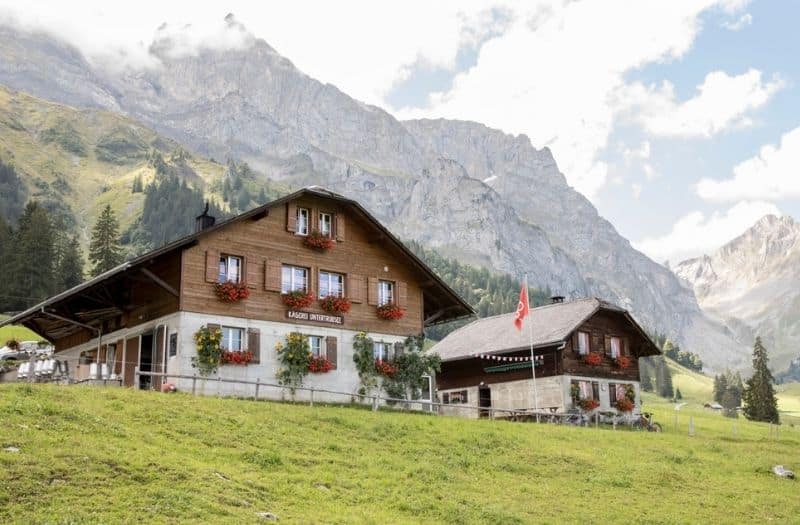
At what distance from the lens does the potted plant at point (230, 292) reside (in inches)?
1420

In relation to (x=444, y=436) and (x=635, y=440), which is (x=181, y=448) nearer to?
(x=444, y=436)

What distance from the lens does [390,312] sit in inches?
1624

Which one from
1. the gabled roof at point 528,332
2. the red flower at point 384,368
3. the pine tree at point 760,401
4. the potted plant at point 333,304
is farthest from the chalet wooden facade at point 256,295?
the pine tree at point 760,401

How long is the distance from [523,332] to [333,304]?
1803 cm

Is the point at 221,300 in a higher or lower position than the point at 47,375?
higher

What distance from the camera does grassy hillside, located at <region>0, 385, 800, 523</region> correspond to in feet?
57.3

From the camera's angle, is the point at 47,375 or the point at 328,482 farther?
the point at 47,375

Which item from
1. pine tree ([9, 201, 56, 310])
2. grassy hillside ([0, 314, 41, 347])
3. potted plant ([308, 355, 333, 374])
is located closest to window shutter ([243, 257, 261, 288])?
potted plant ([308, 355, 333, 374])

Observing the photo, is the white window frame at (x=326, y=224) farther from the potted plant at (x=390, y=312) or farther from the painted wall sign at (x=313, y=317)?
the potted plant at (x=390, y=312)

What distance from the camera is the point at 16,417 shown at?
20.5 metres

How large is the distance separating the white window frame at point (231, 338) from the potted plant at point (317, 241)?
16.8 feet

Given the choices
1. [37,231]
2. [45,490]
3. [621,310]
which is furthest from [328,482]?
[37,231]

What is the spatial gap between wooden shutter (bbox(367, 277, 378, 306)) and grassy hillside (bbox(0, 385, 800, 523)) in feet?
31.5

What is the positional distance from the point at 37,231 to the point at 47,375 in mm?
71866
